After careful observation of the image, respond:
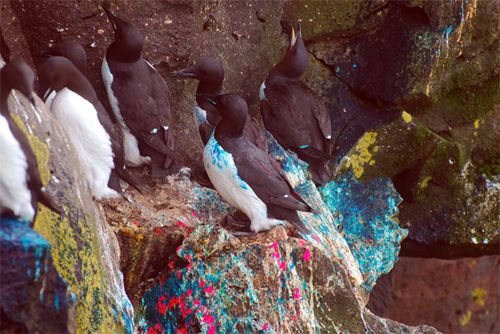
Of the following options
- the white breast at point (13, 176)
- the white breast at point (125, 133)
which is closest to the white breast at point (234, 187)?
the white breast at point (125, 133)

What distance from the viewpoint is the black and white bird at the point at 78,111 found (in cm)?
465

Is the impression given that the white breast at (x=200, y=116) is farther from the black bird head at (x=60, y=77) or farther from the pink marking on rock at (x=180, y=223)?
the black bird head at (x=60, y=77)

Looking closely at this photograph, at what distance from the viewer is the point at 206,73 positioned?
5598mm

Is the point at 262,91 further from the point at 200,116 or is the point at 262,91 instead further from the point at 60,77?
the point at 60,77

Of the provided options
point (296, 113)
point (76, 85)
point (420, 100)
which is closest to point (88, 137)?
point (76, 85)

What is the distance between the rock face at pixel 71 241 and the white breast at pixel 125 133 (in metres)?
0.95

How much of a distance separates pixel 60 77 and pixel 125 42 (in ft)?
1.98

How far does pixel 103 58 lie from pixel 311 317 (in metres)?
1.75

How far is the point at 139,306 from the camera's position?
187 inches

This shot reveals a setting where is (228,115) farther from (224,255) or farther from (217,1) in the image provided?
(217,1)

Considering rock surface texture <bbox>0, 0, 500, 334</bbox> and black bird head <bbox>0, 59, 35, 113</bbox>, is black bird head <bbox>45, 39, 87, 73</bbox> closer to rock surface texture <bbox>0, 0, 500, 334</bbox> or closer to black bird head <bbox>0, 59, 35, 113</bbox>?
rock surface texture <bbox>0, 0, 500, 334</bbox>

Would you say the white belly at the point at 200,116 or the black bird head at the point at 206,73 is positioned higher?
the black bird head at the point at 206,73

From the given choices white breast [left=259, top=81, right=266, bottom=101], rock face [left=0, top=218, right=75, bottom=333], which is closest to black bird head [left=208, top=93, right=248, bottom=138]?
white breast [left=259, top=81, right=266, bottom=101]

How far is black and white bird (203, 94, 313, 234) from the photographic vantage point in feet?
16.1
